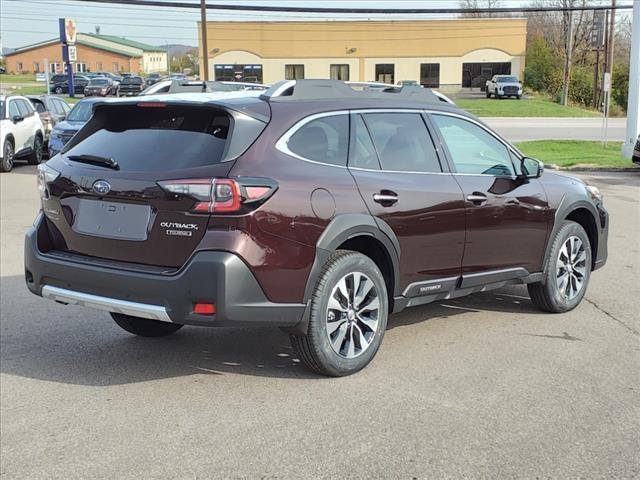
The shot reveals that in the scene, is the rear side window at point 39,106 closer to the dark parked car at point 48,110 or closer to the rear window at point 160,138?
the dark parked car at point 48,110

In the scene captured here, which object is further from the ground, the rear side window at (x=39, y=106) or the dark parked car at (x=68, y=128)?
the rear side window at (x=39, y=106)

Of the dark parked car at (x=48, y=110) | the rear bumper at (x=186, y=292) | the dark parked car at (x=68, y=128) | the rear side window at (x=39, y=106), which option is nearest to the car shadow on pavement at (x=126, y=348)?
the rear bumper at (x=186, y=292)

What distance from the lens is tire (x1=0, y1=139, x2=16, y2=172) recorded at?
18.8 meters

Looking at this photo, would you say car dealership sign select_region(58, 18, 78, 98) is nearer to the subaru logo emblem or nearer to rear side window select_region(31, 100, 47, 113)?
rear side window select_region(31, 100, 47, 113)

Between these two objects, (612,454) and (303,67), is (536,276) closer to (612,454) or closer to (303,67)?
(612,454)

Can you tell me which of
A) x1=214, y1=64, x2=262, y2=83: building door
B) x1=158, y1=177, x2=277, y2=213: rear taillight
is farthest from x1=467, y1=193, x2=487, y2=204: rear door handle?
x1=214, y1=64, x2=262, y2=83: building door

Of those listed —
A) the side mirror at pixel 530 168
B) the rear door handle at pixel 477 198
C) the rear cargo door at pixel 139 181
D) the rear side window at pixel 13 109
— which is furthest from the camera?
the rear side window at pixel 13 109

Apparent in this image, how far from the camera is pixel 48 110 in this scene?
23094 mm

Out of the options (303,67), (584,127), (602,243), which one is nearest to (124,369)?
(602,243)

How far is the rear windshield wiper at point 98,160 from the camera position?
4766mm

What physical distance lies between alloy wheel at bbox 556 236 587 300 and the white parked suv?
15690mm

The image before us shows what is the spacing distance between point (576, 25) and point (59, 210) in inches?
2771

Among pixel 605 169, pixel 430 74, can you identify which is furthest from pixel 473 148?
pixel 430 74

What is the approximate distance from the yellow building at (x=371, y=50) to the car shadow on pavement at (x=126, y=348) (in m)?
63.6
